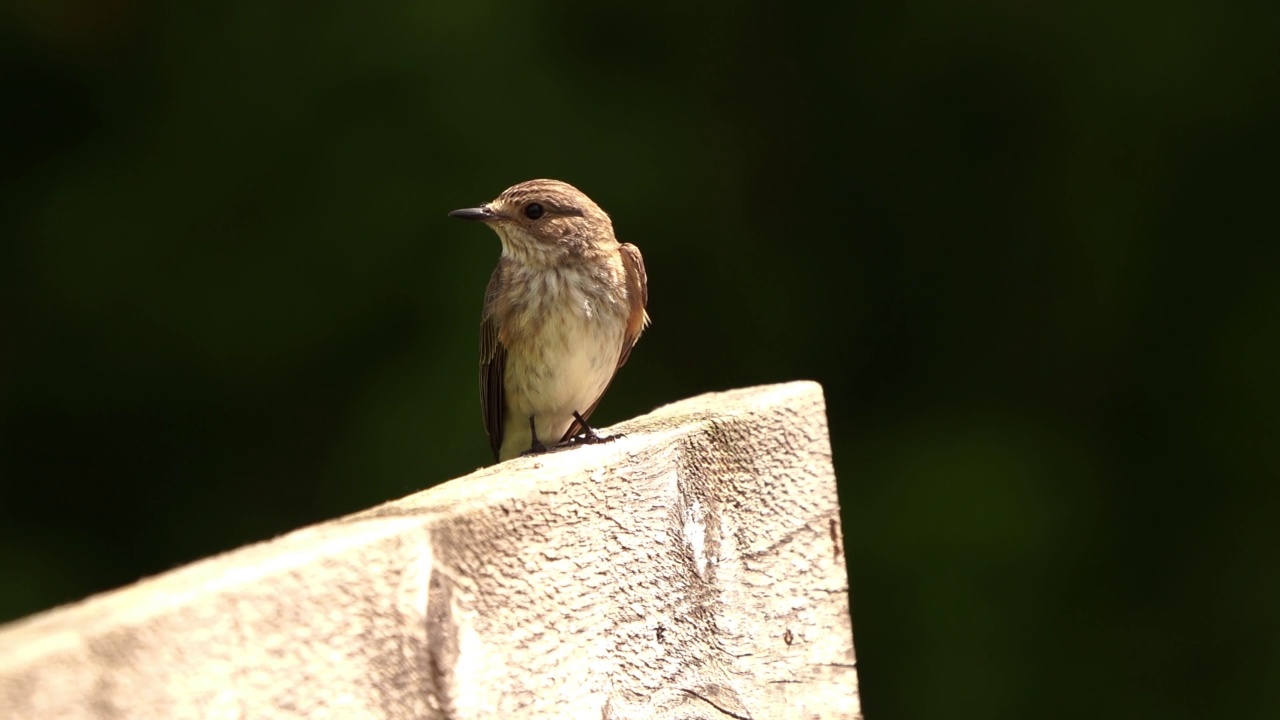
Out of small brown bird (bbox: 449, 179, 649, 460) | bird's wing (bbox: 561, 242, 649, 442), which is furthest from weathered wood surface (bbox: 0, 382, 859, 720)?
bird's wing (bbox: 561, 242, 649, 442)

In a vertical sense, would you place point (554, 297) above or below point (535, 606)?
above

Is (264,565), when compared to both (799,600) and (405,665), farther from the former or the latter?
(799,600)

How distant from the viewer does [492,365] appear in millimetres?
4152

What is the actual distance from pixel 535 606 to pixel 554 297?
2.17 meters

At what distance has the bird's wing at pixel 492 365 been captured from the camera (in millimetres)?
4098

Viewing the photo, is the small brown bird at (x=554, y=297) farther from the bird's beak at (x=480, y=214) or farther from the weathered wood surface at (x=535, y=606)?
the weathered wood surface at (x=535, y=606)

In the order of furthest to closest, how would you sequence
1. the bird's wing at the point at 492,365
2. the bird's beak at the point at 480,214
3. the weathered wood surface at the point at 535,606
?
the bird's wing at the point at 492,365
the bird's beak at the point at 480,214
the weathered wood surface at the point at 535,606

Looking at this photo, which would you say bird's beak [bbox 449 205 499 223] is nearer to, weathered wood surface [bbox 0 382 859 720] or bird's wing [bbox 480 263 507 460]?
bird's wing [bbox 480 263 507 460]

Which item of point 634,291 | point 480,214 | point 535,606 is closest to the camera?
point 535,606

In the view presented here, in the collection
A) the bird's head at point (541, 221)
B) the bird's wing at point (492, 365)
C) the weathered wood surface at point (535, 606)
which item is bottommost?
the weathered wood surface at point (535, 606)

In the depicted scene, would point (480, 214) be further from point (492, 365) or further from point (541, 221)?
point (492, 365)

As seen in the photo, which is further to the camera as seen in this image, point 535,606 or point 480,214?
point 480,214

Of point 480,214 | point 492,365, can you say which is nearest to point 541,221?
point 480,214

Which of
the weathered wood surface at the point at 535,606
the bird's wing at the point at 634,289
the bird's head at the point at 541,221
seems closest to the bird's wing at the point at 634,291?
the bird's wing at the point at 634,289
